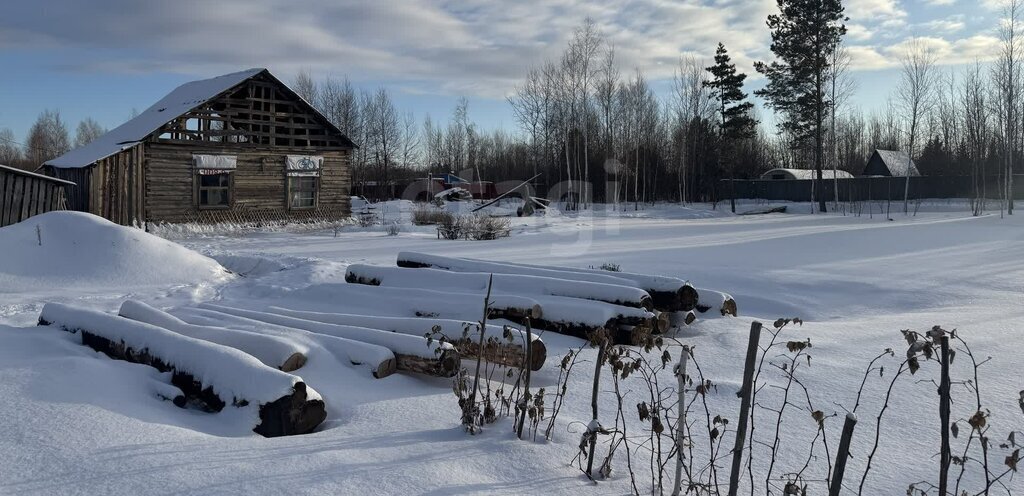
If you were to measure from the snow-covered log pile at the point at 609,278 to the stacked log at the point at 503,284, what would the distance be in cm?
33

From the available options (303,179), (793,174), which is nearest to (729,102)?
(793,174)

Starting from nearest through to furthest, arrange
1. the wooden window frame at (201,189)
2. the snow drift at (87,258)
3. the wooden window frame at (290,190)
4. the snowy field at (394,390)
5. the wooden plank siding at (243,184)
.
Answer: the snowy field at (394,390) < the snow drift at (87,258) < the wooden plank siding at (243,184) < the wooden window frame at (201,189) < the wooden window frame at (290,190)

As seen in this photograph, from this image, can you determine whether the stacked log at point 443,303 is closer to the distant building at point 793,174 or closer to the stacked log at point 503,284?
the stacked log at point 503,284

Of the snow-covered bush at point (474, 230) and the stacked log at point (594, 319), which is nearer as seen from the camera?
the stacked log at point (594, 319)

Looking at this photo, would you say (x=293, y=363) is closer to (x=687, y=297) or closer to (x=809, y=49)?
(x=687, y=297)

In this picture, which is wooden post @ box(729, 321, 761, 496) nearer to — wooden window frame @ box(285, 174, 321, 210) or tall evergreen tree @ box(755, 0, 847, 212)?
wooden window frame @ box(285, 174, 321, 210)

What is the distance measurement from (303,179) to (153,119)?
521 centimetres

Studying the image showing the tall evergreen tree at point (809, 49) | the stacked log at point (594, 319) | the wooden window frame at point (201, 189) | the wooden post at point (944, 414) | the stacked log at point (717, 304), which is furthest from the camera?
the tall evergreen tree at point (809, 49)

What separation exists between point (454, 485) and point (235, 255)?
11643mm

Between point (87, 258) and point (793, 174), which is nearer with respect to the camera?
point (87, 258)

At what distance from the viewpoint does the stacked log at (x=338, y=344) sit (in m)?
5.01

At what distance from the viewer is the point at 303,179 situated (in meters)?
24.6

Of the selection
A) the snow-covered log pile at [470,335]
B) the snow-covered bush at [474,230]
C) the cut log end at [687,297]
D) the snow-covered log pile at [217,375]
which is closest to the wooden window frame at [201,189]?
the snow-covered bush at [474,230]

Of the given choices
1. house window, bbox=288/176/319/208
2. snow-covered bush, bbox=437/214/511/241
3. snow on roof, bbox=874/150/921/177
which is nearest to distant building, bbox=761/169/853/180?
snow on roof, bbox=874/150/921/177
